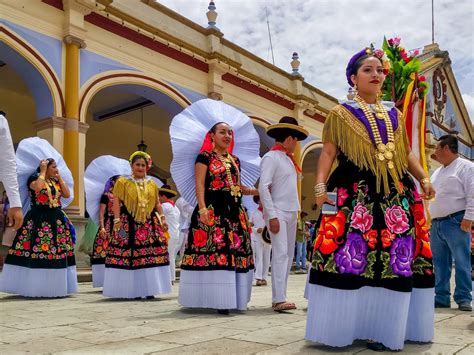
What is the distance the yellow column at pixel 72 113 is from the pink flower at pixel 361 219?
8.00m

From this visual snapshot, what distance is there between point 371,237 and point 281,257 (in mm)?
1968

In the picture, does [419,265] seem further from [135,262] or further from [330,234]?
[135,262]

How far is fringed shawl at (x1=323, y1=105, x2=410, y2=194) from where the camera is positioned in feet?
10.2

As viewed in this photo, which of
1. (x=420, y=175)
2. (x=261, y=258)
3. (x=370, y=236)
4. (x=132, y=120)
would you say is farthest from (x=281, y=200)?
(x=132, y=120)

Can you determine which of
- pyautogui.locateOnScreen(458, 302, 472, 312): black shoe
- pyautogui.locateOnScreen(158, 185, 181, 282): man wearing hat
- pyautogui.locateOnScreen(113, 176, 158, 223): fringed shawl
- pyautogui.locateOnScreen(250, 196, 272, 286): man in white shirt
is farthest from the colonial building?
pyautogui.locateOnScreen(458, 302, 472, 312): black shoe

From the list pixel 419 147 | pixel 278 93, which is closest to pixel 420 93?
pixel 419 147

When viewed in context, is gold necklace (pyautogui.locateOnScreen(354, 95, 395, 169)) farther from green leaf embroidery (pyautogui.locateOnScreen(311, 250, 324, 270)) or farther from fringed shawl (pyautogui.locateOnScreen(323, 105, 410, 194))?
green leaf embroidery (pyautogui.locateOnScreen(311, 250, 324, 270))

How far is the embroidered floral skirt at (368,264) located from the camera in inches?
115

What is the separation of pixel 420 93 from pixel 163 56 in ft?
29.7

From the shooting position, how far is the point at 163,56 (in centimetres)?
1253

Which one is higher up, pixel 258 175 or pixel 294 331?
pixel 258 175

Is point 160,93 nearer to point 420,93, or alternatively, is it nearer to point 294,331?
point 420,93

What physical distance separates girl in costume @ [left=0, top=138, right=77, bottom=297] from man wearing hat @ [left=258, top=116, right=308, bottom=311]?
2768 millimetres

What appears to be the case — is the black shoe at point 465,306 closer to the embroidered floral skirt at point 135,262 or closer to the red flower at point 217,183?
the red flower at point 217,183
